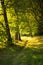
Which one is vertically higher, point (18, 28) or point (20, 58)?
point (18, 28)

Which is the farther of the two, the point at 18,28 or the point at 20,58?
the point at 18,28

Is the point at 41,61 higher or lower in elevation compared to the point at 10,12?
lower

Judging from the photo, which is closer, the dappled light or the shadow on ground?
the shadow on ground

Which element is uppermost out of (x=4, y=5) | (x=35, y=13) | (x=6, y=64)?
(x=4, y=5)

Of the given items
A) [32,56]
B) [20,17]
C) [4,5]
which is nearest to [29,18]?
[20,17]

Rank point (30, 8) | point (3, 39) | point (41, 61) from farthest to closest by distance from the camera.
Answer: point (30, 8) → point (3, 39) → point (41, 61)

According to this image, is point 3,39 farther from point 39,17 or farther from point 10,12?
point 39,17

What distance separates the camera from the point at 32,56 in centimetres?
1377

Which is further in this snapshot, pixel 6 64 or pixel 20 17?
pixel 20 17

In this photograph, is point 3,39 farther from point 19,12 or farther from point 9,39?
point 19,12

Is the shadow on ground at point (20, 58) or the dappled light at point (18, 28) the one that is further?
the dappled light at point (18, 28)

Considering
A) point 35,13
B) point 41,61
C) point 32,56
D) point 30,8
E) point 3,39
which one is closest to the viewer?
point 41,61

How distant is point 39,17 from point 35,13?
2.78ft

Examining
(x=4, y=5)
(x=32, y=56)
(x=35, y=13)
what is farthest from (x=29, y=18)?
(x=32, y=56)
